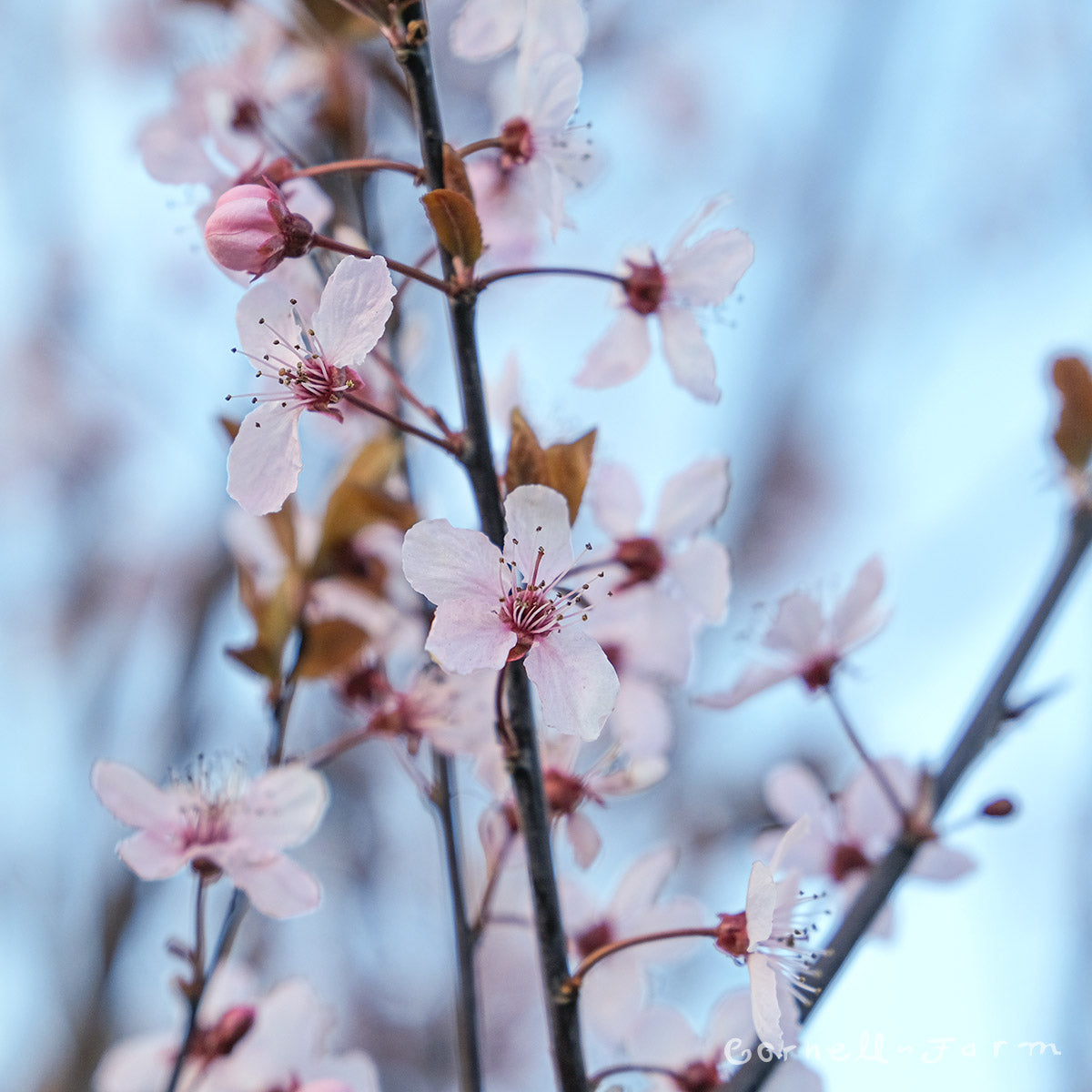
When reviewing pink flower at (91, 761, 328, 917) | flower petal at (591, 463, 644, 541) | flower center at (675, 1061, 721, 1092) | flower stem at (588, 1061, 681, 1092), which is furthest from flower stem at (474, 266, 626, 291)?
flower center at (675, 1061, 721, 1092)

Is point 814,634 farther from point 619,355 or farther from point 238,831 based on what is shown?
point 238,831

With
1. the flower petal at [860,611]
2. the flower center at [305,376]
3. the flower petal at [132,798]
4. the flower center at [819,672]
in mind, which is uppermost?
the flower center at [305,376]

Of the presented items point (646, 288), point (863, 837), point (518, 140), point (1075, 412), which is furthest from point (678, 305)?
point (863, 837)

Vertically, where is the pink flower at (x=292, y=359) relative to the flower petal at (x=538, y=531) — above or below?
above

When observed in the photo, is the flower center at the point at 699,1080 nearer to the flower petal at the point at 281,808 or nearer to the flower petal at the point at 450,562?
the flower petal at the point at 281,808

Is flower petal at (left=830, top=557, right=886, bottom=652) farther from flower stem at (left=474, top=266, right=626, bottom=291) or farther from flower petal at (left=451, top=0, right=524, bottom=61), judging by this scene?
flower petal at (left=451, top=0, right=524, bottom=61)

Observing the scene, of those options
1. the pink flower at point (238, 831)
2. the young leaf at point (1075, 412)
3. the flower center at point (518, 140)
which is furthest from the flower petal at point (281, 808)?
the young leaf at point (1075, 412)
